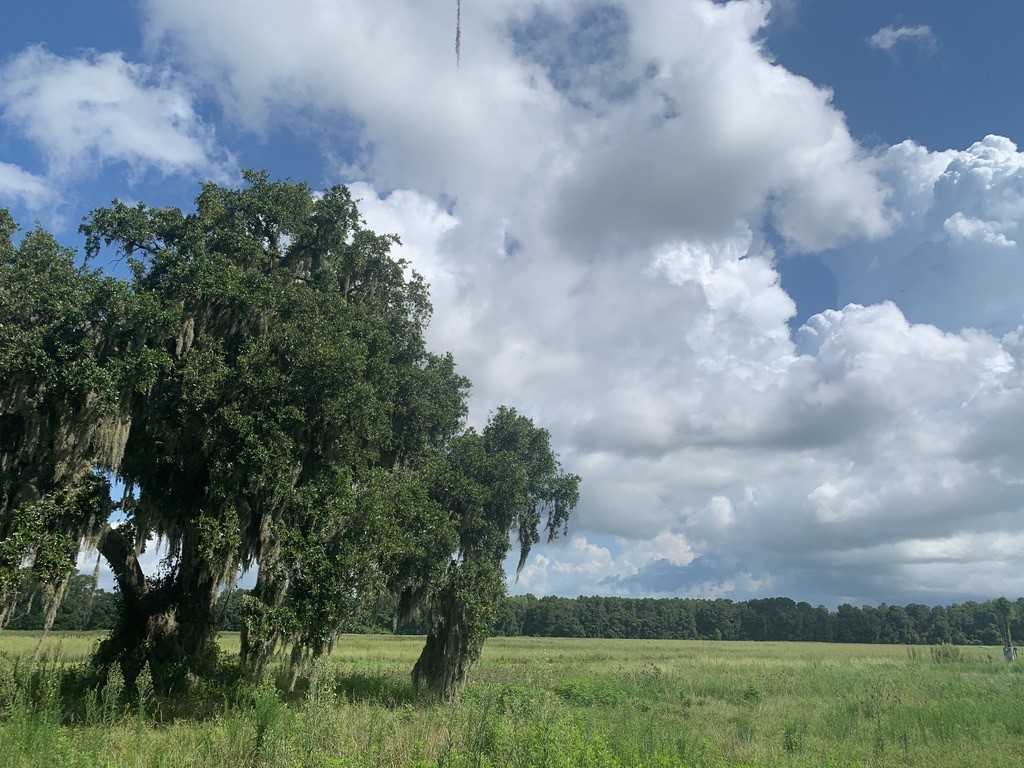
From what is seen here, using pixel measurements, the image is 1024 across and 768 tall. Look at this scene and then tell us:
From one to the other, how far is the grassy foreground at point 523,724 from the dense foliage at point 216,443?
1656 millimetres

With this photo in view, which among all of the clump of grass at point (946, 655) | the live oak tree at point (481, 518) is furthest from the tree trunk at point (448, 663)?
the clump of grass at point (946, 655)

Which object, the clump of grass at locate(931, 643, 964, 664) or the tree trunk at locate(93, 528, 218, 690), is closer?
the tree trunk at locate(93, 528, 218, 690)

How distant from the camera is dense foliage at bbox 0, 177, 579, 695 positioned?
12688mm

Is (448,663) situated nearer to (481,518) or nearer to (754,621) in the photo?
(481,518)

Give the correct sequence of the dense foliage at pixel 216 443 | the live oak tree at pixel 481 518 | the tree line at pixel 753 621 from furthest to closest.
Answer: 1. the tree line at pixel 753 621
2. the live oak tree at pixel 481 518
3. the dense foliage at pixel 216 443

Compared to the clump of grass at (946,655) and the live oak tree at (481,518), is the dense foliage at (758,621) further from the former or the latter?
the live oak tree at (481,518)

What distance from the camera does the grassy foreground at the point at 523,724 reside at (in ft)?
26.0

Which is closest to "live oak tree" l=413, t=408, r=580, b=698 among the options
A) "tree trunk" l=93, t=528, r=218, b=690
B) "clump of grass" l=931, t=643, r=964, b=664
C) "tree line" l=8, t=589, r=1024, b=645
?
"tree trunk" l=93, t=528, r=218, b=690

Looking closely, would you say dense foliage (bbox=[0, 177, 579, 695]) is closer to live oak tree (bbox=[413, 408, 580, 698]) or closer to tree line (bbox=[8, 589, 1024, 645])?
live oak tree (bbox=[413, 408, 580, 698])

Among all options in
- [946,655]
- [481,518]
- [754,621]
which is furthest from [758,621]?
[481,518]

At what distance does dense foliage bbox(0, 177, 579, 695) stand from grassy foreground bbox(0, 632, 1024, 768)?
1656mm

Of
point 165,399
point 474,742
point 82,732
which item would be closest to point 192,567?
point 165,399

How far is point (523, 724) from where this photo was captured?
371 inches

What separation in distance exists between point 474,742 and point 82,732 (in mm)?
5802
